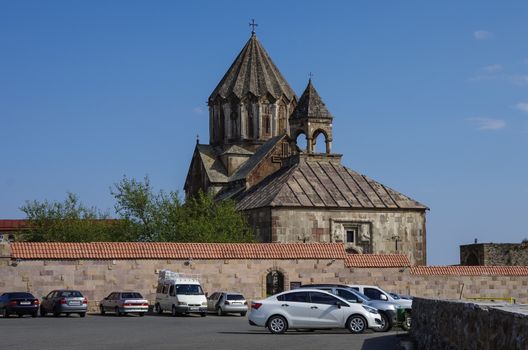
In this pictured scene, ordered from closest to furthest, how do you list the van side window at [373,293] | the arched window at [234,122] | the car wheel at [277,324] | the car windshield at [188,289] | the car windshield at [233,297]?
the car wheel at [277,324], the van side window at [373,293], the car windshield at [188,289], the car windshield at [233,297], the arched window at [234,122]

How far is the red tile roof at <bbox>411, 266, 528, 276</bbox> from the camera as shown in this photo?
50375 millimetres

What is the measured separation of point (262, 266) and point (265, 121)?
29.6 meters

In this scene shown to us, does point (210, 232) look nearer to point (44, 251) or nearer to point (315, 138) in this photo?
point (315, 138)

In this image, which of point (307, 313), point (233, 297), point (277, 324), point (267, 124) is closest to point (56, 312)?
point (233, 297)

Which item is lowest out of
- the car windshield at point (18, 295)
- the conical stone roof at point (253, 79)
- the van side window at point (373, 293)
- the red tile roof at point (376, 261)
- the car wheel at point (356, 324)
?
the car wheel at point (356, 324)

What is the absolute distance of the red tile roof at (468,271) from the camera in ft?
165

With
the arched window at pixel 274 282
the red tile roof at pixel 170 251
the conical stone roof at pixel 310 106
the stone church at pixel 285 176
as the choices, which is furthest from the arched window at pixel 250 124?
the red tile roof at pixel 170 251

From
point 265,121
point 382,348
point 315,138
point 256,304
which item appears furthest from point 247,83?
point 382,348

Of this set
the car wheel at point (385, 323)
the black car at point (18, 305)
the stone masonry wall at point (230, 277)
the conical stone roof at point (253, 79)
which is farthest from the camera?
the conical stone roof at point (253, 79)

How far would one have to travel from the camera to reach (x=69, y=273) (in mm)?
44281

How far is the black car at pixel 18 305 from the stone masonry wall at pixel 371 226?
21530 millimetres

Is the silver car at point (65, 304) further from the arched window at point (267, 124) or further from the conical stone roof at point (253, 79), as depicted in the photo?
the arched window at point (267, 124)

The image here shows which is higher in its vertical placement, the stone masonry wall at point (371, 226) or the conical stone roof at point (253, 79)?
the conical stone roof at point (253, 79)

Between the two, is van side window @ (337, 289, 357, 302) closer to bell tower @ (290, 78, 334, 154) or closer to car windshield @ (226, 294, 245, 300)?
car windshield @ (226, 294, 245, 300)
